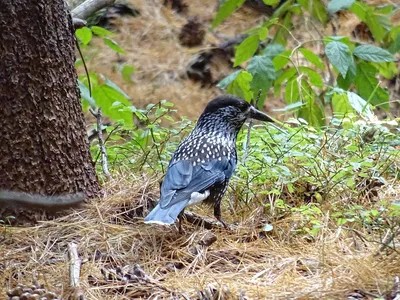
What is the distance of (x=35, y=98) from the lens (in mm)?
3500

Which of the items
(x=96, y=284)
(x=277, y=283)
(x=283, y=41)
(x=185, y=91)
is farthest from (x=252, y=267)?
(x=185, y=91)

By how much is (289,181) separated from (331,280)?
1.04 meters

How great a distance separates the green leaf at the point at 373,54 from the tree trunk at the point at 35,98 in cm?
199

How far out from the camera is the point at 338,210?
3682 millimetres

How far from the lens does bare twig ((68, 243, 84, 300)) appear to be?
108 inches

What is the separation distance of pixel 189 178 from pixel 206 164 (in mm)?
165

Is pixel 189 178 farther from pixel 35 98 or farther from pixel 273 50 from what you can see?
pixel 273 50

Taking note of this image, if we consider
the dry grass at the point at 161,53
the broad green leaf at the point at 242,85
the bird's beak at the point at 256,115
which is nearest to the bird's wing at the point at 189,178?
Answer: the bird's beak at the point at 256,115

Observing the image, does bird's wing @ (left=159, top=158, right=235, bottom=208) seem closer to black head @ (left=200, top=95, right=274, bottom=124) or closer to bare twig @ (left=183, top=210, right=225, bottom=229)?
bare twig @ (left=183, top=210, right=225, bottom=229)

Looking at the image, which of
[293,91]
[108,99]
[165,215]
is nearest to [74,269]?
[165,215]

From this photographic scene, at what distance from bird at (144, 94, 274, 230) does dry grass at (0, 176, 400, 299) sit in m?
0.17

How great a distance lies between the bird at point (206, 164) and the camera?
333 cm

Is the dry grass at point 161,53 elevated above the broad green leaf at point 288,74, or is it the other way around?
the broad green leaf at point 288,74

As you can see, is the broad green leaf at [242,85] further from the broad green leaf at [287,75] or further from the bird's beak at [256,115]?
the bird's beak at [256,115]
